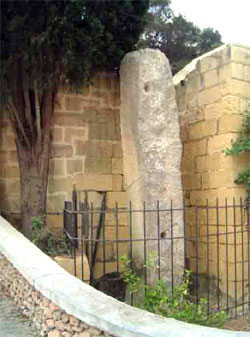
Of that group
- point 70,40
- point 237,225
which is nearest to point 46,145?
point 70,40

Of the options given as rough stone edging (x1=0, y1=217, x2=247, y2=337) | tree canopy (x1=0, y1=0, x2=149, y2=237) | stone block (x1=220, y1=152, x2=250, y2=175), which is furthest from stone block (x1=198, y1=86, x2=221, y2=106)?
rough stone edging (x1=0, y1=217, x2=247, y2=337)

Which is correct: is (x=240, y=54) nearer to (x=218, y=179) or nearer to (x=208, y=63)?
(x=208, y=63)

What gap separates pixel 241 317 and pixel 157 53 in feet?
11.8

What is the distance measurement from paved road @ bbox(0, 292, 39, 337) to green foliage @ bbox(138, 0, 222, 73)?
10396 millimetres

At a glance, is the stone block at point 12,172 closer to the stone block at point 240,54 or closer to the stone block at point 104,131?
the stone block at point 104,131

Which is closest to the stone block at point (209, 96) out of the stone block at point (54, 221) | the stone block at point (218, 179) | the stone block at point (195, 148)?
the stone block at point (195, 148)

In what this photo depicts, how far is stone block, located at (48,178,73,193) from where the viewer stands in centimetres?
644

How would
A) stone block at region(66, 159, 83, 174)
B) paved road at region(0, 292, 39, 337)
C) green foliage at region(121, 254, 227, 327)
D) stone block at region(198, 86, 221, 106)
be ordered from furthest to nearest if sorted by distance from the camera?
stone block at region(66, 159, 83, 174)
stone block at region(198, 86, 221, 106)
green foliage at region(121, 254, 227, 327)
paved road at region(0, 292, 39, 337)

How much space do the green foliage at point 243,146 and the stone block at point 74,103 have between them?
2.38 metres

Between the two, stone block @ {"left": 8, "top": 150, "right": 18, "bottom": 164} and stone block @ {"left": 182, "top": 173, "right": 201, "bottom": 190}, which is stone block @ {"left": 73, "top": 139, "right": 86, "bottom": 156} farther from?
stone block @ {"left": 182, "top": 173, "right": 201, "bottom": 190}

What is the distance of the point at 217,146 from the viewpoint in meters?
5.92

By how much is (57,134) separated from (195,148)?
6.84 feet

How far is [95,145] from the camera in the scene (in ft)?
22.2

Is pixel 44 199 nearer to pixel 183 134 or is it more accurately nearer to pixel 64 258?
pixel 64 258
